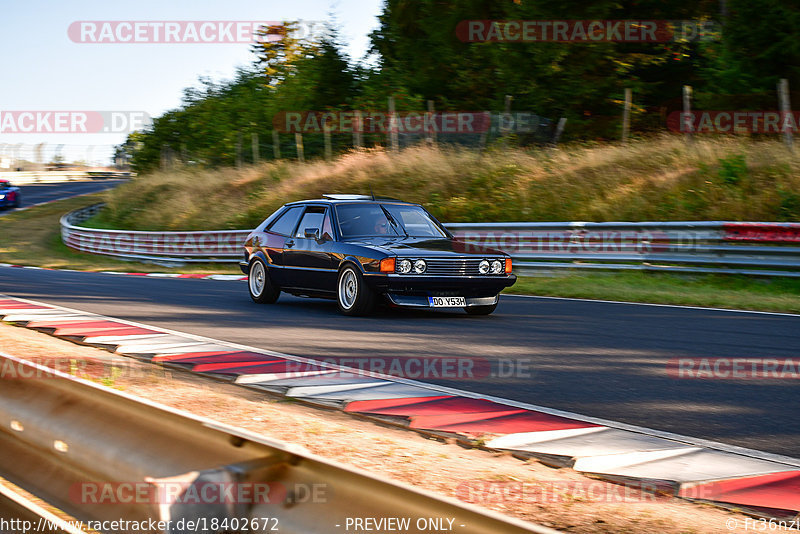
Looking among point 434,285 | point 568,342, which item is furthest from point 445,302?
point 568,342

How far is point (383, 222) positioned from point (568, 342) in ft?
12.8

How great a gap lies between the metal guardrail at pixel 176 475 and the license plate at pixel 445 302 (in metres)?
6.41

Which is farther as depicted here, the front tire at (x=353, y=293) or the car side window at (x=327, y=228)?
the car side window at (x=327, y=228)

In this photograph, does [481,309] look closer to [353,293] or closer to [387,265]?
[387,265]

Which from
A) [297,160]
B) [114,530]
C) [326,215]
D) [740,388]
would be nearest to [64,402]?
[114,530]

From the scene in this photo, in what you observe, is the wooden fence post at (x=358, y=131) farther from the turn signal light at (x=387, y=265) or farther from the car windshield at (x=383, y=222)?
the turn signal light at (x=387, y=265)

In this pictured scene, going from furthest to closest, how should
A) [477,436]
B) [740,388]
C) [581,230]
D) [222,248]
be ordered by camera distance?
[222,248] < [581,230] < [740,388] < [477,436]

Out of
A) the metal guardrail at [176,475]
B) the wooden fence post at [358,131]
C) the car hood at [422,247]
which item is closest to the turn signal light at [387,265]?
the car hood at [422,247]

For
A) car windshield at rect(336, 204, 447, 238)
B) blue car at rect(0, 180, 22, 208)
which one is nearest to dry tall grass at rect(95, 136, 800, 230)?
car windshield at rect(336, 204, 447, 238)

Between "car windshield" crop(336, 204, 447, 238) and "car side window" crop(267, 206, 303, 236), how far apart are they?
3.17ft

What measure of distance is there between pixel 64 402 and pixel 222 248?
21.1 m

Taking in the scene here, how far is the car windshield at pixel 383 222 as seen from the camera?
11.3 metres

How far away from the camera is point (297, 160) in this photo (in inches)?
1373

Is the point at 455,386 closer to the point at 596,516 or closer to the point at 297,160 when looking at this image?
the point at 596,516
